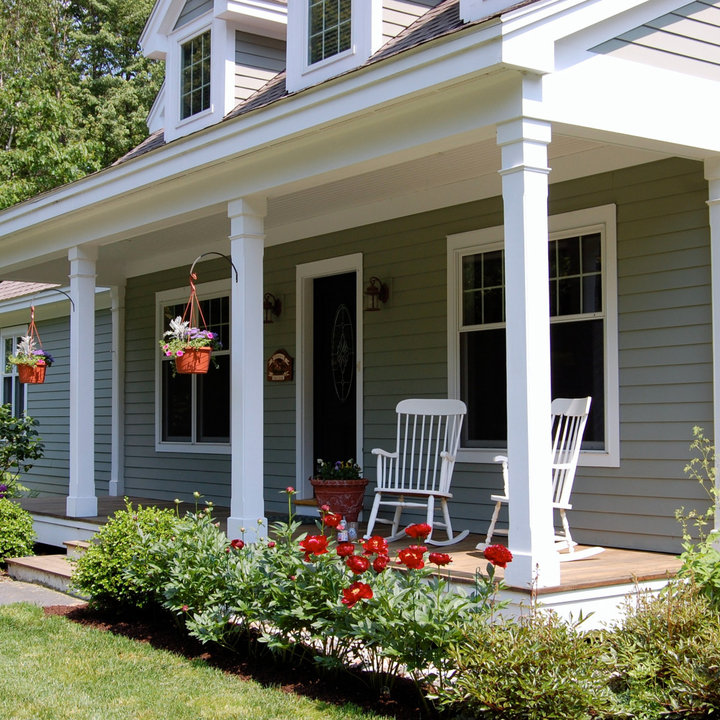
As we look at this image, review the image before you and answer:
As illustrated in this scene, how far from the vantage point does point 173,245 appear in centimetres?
959

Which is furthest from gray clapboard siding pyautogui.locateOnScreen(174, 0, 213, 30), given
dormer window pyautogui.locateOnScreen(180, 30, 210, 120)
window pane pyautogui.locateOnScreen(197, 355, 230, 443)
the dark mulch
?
the dark mulch

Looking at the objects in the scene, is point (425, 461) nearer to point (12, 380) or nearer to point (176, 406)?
point (176, 406)

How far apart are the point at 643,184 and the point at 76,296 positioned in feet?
15.7

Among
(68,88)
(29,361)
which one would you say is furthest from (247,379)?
(68,88)

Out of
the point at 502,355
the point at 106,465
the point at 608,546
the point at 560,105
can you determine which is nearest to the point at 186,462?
Answer: the point at 106,465

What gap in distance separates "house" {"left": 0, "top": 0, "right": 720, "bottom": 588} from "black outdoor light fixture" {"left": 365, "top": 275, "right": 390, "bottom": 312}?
0.11 feet

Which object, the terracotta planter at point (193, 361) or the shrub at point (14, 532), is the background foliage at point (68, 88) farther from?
the terracotta planter at point (193, 361)

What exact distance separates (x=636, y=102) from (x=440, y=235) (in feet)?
7.80

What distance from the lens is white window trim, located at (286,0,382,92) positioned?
6.65 meters

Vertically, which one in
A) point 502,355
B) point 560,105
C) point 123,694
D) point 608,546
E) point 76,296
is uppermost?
point 560,105

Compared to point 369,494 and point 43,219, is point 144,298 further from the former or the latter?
point 369,494

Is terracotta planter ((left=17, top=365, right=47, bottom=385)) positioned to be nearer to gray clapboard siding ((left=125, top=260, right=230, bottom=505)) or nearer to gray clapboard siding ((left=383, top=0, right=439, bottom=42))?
gray clapboard siding ((left=125, top=260, right=230, bottom=505))

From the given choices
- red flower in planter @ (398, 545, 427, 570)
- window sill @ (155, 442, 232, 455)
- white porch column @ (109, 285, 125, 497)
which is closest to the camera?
red flower in planter @ (398, 545, 427, 570)

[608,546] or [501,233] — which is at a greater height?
[501,233]
